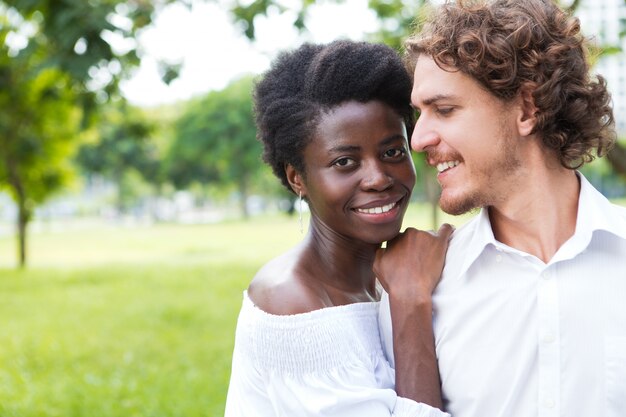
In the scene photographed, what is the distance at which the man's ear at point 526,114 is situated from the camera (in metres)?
2.40

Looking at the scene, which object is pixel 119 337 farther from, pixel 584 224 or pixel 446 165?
pixel 584 224

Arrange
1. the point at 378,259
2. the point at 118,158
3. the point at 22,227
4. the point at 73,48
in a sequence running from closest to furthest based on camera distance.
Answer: the point at 378,259
the point at 73,48
the point at 22,227
the point at 118,158

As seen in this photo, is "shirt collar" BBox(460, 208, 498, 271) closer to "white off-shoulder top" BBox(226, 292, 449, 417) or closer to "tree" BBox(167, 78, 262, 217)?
"white off-shoulder top" BBox(226, 292, 449, 417)

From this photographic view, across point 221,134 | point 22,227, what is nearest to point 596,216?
point 22,227

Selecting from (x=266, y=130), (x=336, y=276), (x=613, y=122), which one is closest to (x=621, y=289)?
(x=613, y=122)

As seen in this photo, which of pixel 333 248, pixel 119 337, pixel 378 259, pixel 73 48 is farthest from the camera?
Answer: pixel 119 337

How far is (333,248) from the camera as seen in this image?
9.09 ft

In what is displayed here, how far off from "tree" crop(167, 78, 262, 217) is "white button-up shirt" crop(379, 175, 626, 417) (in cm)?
5072

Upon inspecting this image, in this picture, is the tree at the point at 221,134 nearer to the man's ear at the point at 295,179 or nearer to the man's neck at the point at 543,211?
the man's ear at the point at 295,179

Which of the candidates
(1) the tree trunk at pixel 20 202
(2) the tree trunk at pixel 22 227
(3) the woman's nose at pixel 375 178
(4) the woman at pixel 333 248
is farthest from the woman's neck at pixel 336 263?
(2) the tree trunk at pixel 22 227

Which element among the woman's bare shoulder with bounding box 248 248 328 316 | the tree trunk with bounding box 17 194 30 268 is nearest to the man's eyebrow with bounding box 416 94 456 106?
the woman's bare shoulder with bounding box 248 248 328 316

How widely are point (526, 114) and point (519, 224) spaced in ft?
1.14

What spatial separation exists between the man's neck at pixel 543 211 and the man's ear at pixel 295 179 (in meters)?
0.71

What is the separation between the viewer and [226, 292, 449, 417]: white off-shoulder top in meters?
2.36
